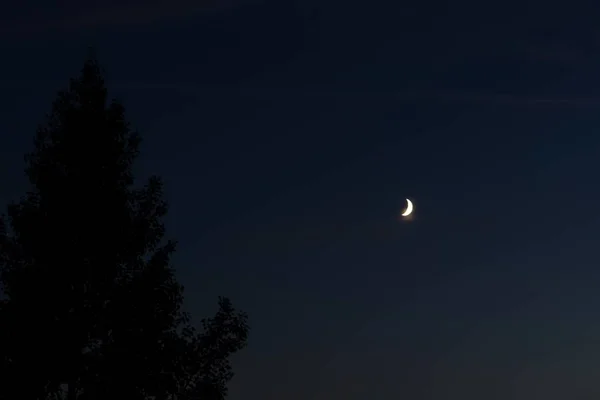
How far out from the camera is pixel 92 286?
23.4 meters

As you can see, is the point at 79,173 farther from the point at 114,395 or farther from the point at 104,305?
the point at 114,395

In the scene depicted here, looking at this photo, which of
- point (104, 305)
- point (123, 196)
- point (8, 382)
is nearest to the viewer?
point (8, 382)

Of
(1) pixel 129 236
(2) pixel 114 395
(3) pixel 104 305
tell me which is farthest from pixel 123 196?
(2) pixel 114 395

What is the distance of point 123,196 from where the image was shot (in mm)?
24812

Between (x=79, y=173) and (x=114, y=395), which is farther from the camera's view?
(x=79, y=173)

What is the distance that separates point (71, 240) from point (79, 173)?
7.01 feet

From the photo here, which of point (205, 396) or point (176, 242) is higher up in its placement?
point (176, 242)

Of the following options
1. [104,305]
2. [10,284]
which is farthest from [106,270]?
[10,284]

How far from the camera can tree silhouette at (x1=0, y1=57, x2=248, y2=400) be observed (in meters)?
22.2

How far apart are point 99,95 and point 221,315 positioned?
807 cm

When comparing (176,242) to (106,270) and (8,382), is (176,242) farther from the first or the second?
(8,382)

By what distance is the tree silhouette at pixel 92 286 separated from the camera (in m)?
22.2

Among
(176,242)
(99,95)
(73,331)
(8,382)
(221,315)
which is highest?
(99,95)

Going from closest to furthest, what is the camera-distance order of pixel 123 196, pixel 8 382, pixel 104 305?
pixel 8 382
pixel 104 305
pixel 123 196
